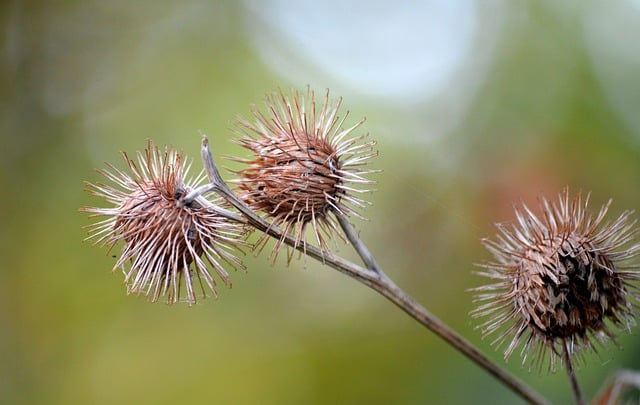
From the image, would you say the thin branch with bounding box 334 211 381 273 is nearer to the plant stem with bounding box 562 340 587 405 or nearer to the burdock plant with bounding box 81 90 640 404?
the burdock plant with bounding box 81 90 640 404

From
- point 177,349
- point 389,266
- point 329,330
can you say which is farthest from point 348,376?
point 177,349

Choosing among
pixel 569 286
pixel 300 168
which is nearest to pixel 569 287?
pixel 569 286

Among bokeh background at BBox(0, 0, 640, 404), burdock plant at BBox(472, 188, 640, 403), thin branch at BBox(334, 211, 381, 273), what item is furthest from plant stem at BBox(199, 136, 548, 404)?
bokeh background at BBox(0, 0, 640, 404)

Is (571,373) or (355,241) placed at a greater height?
(355,241)

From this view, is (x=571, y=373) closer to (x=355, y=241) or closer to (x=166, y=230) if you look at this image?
(x=355, y=241)

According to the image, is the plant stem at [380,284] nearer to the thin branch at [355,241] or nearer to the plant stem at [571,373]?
the thin branch at [355,241]

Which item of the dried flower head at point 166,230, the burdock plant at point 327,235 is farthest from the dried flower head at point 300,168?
the dried flower head at point 166,230
